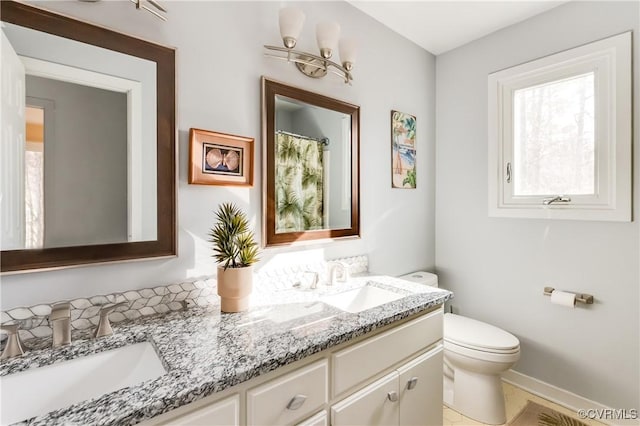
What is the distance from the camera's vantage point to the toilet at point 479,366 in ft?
5.57

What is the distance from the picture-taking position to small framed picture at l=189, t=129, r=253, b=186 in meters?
1.26

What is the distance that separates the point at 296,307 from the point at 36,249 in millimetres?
892

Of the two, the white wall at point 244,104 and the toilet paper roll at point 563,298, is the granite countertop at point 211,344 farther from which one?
the toilet paper roll at point 563,298

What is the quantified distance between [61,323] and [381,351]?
106cm

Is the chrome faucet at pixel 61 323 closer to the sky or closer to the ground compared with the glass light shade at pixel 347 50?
closer to the ground

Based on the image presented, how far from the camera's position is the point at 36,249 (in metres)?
0.97

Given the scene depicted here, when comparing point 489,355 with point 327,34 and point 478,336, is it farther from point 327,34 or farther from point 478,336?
point 327,34

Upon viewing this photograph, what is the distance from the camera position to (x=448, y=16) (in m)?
2.01

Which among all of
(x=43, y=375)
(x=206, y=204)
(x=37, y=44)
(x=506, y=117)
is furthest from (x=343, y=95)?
(x=43, y=375)

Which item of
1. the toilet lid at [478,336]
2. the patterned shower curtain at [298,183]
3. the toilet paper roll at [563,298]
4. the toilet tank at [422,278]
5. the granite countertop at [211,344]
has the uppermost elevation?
the patterned shower curtain at [298,183]

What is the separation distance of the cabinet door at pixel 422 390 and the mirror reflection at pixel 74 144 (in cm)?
119

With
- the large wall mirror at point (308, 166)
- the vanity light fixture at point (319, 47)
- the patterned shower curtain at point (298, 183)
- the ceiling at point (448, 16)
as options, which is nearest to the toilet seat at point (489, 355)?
the large wall mirror at point (308, 166)

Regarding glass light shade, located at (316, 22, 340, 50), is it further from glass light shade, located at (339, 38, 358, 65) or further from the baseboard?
the baseboard

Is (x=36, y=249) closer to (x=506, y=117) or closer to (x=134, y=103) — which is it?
(x=134, y=103)
